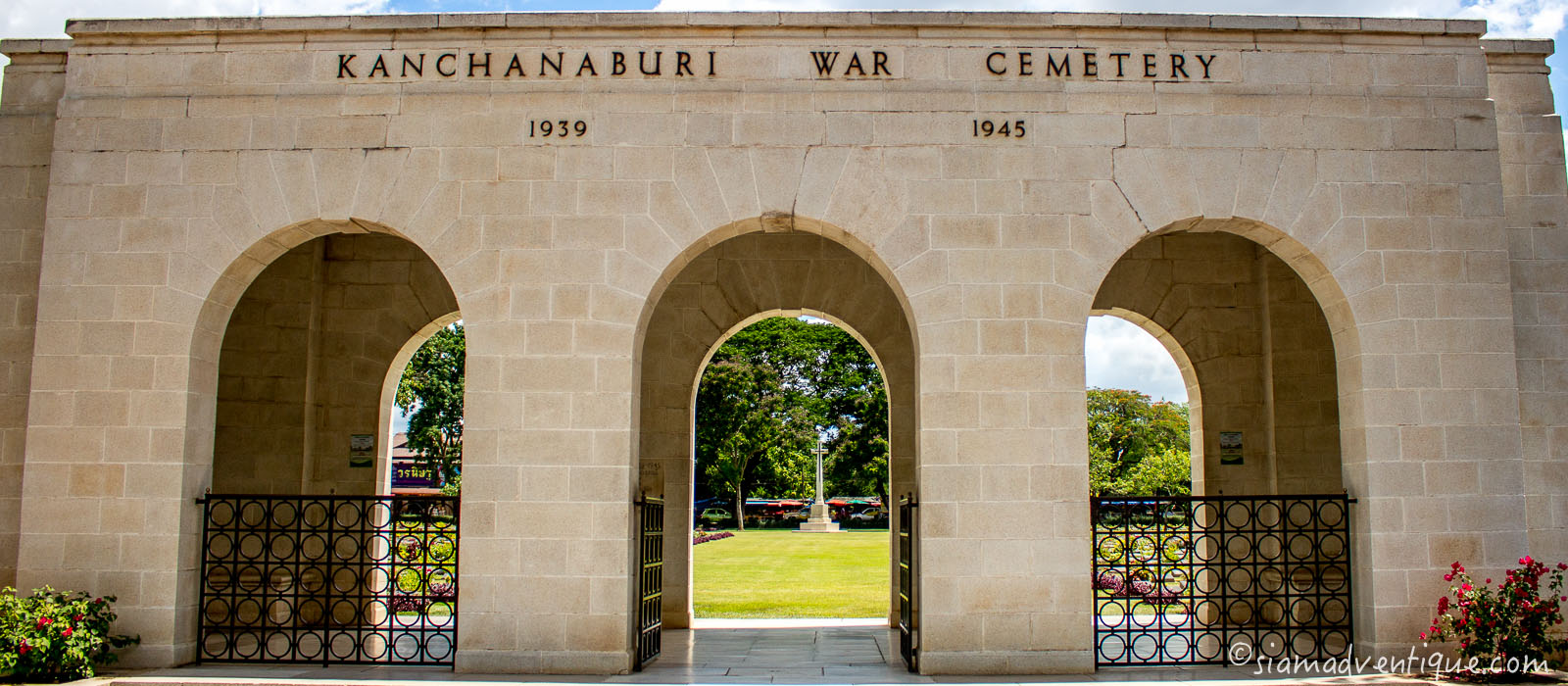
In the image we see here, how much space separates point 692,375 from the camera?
15102mm

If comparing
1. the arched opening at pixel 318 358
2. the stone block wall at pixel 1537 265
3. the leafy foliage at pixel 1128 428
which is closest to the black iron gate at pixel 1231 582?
the stone block wall at pixel 1537 265

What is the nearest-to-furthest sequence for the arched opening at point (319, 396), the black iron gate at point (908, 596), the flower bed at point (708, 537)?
the black iron gate at point (908, 596), the arched opening at point (319, 396), the flower bed at point (708, 537)

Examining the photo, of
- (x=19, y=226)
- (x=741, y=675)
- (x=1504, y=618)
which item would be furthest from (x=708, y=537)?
(x=1504, y=618)

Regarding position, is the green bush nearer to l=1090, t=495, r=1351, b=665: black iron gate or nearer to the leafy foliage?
l=1090, t=495, r=1351, b=665: black iron gate

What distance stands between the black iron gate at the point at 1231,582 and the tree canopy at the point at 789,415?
108ft

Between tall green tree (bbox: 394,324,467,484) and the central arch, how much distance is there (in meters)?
29.8

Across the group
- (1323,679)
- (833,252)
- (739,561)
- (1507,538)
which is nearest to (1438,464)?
(1507,538)

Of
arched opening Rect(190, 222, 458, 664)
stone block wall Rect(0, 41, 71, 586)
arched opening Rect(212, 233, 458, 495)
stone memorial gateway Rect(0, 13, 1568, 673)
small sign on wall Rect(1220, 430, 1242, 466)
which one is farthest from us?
small sign on wall Rect(1220, 430, 1242, 466)

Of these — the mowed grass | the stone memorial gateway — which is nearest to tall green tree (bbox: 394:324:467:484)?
the mowed grass

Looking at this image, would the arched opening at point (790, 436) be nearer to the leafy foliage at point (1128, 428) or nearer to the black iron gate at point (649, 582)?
the leafy foliage at point (1128, 428)

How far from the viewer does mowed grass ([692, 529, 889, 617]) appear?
1809 centimetres

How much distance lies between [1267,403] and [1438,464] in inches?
155

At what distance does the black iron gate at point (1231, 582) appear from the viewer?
11.1 metres

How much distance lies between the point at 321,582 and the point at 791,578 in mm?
11637
